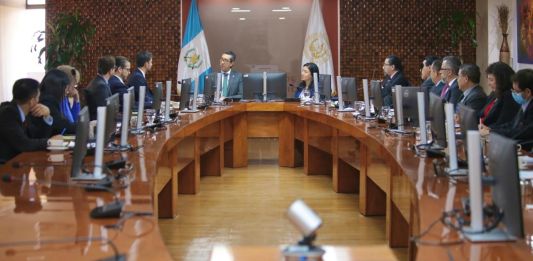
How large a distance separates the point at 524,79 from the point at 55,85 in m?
3.49

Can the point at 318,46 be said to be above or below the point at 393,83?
above

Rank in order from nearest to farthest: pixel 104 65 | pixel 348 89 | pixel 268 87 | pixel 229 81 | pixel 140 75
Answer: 1. pixel 104 65
2. pixel 348 89
3. pixel 140 75
4. pixel 268 87
5. pixel 229 81

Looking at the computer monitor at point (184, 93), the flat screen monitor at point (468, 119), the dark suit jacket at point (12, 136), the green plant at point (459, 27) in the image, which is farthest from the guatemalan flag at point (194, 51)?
the flat screen monitor at point (468, 119)

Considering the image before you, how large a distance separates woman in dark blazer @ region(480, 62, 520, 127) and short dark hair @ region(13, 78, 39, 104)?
3.42m

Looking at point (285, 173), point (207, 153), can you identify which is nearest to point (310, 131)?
point (285, 173)

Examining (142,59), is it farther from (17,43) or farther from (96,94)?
(17,43)

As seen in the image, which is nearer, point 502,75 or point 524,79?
point 524,79

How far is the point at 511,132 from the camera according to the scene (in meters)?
5.60

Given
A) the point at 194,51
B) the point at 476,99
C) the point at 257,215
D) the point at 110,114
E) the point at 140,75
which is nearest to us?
the point at 110,114

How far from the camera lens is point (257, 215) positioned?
266 inches

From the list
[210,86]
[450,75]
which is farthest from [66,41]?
[450,75]

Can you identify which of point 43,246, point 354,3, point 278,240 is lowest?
point 278,240

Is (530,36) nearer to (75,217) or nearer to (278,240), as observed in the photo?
(278,240)

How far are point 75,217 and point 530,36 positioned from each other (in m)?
7.08
